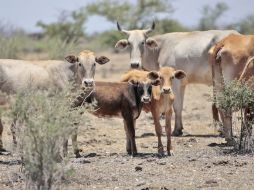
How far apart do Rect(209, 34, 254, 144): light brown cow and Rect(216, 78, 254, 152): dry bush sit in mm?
427

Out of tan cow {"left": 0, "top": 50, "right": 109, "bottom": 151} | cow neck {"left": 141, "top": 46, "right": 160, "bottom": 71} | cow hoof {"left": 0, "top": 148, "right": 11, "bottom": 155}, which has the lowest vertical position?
cow hoof {"left": 0, "top": 148, "right": 11, "bottom": 155}

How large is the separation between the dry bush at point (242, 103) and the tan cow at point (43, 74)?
6.79 ft

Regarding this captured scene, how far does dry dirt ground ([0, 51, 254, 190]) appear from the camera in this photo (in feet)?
30.3

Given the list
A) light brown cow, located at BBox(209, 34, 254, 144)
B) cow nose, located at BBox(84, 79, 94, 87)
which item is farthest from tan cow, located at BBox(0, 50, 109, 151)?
light brown cow, located at BBox(209, 34, 254, 144)

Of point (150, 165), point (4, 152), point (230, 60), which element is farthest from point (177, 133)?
point (150, 165)

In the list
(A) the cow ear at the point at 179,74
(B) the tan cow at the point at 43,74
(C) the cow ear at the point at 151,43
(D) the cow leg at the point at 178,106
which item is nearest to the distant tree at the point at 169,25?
(C) the cow ear at the point at 151,43

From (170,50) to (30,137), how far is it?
768 cm

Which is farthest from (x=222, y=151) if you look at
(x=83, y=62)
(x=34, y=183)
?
(x=34, y=183)

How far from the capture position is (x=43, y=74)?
12.4 metres

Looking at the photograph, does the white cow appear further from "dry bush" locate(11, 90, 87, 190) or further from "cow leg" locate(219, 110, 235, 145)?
"dry bush" locate(11, 90, 87, 190)

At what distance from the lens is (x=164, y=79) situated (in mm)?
11180

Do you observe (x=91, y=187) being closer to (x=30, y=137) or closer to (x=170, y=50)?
(x=30, y=137)

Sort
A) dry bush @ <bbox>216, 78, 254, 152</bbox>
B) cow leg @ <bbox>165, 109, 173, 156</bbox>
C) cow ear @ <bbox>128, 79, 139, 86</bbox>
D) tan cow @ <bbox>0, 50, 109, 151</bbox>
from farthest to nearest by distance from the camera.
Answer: tan cow @ <bbox>0, 50, 109, 151</bbox>, cow ear @ <bbox>128, 79, 139, 86</bbox>, cow leg @ <bbox>165, 109, 173, 156</bbox>, dry bush @ <bbox>216, 78, 254, 152</bbox>

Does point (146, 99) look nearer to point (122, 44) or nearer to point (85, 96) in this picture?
point (85, 96)
